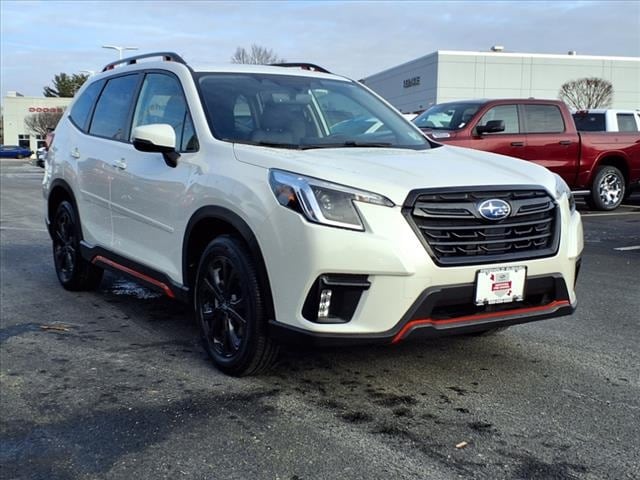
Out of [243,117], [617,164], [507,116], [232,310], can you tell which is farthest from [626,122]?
[232,310]

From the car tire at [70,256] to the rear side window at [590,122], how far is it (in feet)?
34.7

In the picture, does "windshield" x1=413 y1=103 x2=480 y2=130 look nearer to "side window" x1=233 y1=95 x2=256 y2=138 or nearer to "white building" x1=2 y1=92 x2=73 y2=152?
"side window" x1=233 y1=95 x2=256 y2=138

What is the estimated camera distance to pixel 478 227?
356 centimetres

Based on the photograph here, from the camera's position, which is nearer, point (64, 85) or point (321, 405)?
point (321, 405)

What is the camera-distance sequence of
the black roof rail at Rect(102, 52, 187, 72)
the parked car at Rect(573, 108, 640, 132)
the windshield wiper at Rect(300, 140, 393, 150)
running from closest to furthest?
the windshield wiper at Rect(300, 140, 393, 150)
the black roof rail at Rect(102, 52, 187, 72)
the parked car at Rect(573, 108, 640, 132)

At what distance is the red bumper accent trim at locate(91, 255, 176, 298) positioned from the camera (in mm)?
4625

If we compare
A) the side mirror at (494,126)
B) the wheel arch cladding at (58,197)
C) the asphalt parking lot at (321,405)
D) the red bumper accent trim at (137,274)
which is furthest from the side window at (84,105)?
the side mirror at (494,126)

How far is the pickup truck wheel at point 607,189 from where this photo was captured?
12828 millimetres

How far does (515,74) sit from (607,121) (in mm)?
43241

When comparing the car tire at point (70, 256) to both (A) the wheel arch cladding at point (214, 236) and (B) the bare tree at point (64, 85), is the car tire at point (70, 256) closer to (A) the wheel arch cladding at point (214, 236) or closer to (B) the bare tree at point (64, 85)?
(A) the wheel arch cladding at point (214, 236)

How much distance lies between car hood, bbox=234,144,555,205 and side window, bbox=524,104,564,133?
315 inches

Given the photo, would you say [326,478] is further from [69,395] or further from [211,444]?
[69,395]

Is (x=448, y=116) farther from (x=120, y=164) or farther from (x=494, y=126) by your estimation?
(x=120, y=164)

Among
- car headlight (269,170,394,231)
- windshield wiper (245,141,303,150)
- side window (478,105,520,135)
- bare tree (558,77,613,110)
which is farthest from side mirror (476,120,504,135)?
bare tree (558,77,613,110)
